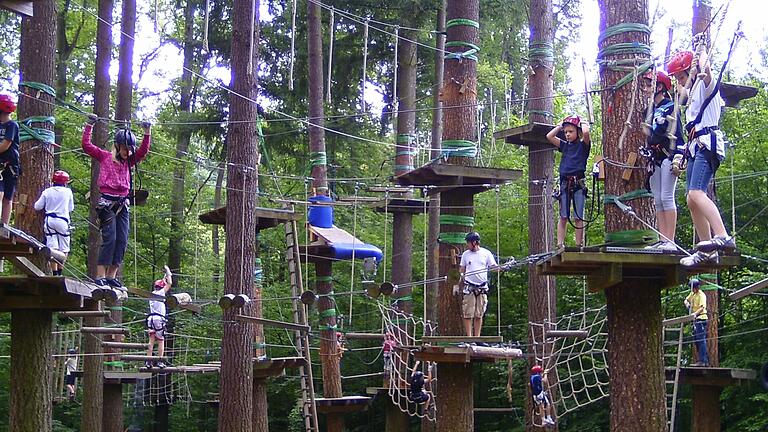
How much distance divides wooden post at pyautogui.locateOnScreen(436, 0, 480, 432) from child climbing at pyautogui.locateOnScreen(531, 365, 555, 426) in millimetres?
1868

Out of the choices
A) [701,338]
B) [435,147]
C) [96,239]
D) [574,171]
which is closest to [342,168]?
[435,147]

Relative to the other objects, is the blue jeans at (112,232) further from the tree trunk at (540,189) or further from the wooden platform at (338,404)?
the wooden platform at (338,404)

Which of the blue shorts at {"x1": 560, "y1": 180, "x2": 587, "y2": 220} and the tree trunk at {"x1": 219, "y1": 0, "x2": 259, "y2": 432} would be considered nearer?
the blue shorts at {"x1": 560, "y1": 180, "x2": 587, "y2": 220}

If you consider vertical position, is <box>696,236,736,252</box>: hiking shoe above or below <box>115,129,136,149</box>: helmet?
below

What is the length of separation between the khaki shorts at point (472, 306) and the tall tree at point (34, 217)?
158 inches

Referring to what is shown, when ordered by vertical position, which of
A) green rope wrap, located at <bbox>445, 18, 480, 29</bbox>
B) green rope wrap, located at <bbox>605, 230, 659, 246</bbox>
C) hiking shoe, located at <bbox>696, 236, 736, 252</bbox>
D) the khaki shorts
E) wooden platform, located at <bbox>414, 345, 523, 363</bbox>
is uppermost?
green rope wrap, located at <bbox>445, 18, 480, 29</bbox>

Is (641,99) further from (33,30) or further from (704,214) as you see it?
(33,30)

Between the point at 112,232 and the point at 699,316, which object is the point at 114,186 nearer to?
the point at 112,232

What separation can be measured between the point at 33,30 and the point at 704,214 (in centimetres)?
678

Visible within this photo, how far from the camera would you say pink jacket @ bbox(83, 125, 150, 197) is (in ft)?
28.0

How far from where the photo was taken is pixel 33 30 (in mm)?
9836

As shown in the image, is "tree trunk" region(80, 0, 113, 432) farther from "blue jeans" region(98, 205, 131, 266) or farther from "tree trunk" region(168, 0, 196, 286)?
"blue jeans" region(98, 205, 131, 266)

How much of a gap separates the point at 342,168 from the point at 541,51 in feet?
25.2

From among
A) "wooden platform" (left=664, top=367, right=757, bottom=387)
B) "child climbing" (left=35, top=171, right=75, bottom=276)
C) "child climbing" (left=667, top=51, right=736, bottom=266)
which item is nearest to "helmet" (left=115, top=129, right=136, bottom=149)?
"child climbing" (left=35, top=171, right=75, bottom=276)
